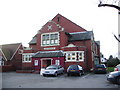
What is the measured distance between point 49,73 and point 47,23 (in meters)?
12.9

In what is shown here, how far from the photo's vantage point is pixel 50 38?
2759cm

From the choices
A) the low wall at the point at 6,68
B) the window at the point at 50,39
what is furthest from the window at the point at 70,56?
the low wall at the point at 6,68

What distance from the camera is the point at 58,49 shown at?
87.2 ft

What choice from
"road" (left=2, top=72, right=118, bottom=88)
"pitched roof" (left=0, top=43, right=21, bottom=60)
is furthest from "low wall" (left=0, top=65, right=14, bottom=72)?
"road" (left=2, top=72, right=118, bottom=88)

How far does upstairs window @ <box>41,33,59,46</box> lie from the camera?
27234mm

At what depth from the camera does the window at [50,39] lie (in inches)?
1072

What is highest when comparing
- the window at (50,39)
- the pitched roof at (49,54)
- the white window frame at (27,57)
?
the window at (50,39)

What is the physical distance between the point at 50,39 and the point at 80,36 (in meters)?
6.40

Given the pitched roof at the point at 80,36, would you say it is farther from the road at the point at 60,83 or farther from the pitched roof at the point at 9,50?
the pitched roof at the point at 9,50

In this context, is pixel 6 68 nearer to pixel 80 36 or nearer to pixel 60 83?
pixel 80 36

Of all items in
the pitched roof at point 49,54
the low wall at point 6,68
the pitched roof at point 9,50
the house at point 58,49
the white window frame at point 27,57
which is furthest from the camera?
the pitched roof at point 9,50

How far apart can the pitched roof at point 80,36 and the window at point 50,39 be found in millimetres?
3225

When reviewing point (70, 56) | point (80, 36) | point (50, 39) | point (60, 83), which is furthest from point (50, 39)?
point (60, 83)

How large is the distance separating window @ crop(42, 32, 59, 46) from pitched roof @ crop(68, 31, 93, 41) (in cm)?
322
